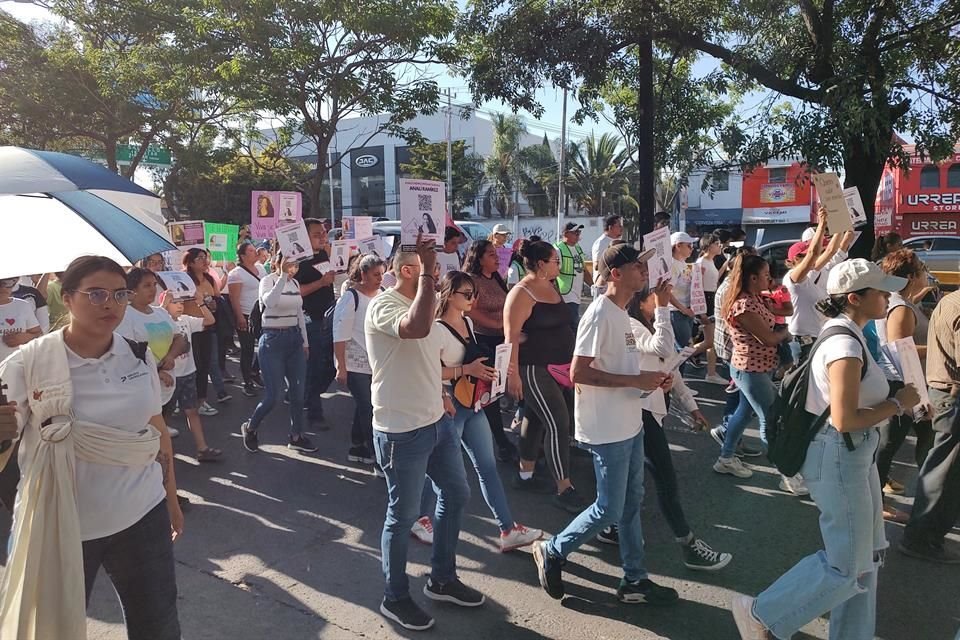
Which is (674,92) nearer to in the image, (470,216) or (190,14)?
(190,14)

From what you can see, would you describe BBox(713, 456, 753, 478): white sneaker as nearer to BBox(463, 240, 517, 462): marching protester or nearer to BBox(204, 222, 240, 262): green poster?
BBox(463, 240, 517, 462): marching protester

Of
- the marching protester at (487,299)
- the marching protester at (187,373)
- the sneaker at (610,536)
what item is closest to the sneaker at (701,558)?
the sneaker at (610,536)

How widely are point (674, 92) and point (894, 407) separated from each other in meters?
8.23

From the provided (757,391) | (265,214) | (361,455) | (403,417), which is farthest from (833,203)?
(265,214)

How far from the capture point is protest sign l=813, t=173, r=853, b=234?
5.59 m

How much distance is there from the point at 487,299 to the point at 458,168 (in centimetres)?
4169

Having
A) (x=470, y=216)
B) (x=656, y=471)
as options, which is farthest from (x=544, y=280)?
(x=470, y=216)

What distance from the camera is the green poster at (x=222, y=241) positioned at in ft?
37.6

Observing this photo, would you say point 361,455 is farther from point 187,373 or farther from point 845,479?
point 845,479

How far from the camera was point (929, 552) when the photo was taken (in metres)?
4.13

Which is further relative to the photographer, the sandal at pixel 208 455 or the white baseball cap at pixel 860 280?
the sandal at pixel 208 455

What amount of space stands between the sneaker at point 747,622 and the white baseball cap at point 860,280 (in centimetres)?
139

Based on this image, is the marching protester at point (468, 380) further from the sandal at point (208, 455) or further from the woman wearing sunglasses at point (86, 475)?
the sandal at point (208, 455)

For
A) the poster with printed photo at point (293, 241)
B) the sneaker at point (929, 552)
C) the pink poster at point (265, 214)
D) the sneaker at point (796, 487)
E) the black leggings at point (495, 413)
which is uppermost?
the pink poster at point (265, 214)
